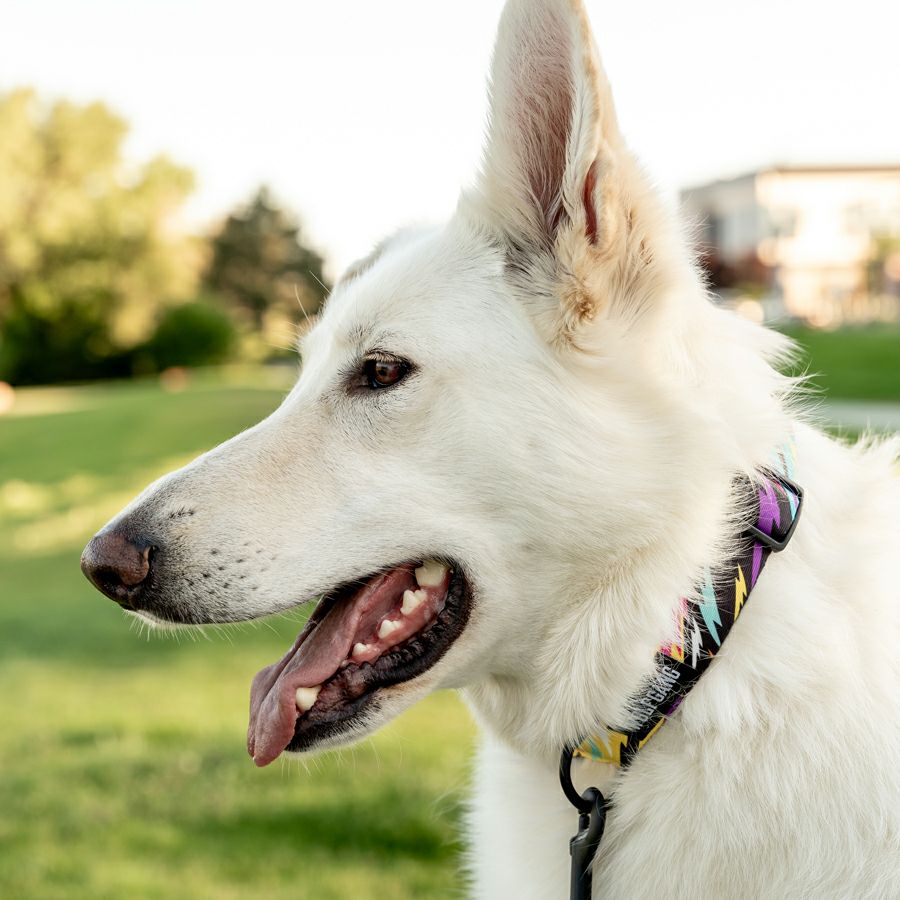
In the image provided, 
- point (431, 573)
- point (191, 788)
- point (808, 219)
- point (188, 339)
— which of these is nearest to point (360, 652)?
point (431, 573)

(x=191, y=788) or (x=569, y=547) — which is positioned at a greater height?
(x=569, y=547)

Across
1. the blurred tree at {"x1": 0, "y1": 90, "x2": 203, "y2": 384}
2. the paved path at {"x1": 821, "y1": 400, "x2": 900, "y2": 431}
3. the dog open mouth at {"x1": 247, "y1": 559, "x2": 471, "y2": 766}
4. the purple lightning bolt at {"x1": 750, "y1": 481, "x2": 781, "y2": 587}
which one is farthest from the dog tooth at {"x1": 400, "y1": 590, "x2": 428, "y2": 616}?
the blurred tree at {"x1": 0, "y1": 90, "x2": 203, "y2": 384}

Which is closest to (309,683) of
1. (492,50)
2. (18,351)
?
(492,50)

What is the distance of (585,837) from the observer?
205 centimetres

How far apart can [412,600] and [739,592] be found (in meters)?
0.67

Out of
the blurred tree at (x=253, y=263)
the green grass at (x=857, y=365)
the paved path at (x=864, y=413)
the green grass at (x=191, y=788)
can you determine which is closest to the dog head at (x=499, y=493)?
the green grass at (x=191, y=788)

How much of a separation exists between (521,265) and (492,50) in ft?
1.48

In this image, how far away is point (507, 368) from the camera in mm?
2166

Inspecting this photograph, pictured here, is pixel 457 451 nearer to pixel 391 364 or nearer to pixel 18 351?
pixel 391 364

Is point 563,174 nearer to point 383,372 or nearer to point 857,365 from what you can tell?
point 383,372

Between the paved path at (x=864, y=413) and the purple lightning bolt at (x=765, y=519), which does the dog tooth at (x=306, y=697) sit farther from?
the paved path at (x=864, y=413)

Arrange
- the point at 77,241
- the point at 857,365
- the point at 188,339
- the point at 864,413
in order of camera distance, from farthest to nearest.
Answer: the point at 188,339 → the point at 77,241 → the point at 857,365 → the point at 864,413

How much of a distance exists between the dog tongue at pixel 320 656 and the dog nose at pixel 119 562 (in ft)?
1.21

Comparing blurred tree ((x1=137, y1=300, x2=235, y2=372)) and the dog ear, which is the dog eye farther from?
blurred tree ((x1=137, y1=300, x2=235, y2=372))
